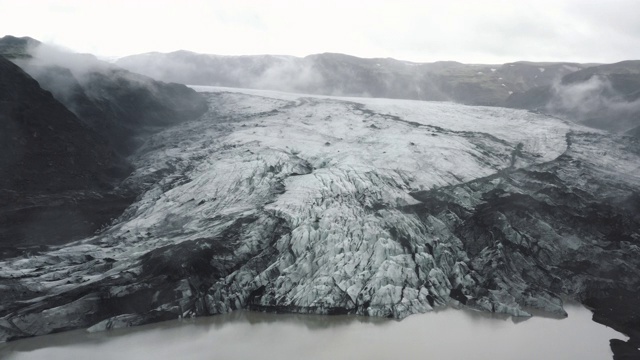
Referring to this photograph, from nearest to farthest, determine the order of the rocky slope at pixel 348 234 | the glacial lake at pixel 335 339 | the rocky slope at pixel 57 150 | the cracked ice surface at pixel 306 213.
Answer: the glacial lake at pixel 335 339, the rocky slope at pixel 348 234, the cracked ice surface at pixel 306 213, the rocky slope at pixel 57 150

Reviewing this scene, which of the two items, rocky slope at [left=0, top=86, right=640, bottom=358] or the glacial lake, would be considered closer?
the glacial lake

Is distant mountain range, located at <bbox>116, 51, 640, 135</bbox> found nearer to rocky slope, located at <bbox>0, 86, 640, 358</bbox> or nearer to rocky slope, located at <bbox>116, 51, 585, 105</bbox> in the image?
rocky slope, located at <bbox>116, 51, 585, 105</bbox>

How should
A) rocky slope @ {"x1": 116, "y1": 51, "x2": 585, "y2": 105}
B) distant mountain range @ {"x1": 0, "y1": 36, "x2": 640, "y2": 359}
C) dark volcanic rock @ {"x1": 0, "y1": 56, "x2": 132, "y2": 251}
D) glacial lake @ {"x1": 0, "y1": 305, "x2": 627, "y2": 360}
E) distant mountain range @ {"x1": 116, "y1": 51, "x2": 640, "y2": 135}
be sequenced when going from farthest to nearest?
rocky slope @ {"x1": 116, "y1": 51, "x2": 585, "y2": 105} < distant mountain range @ {"x1": 116, "y1": 51, "x2": 640, "y2": 135} < dark volcanic rock @ {"x1": 0, "y1": 56, "x2": 132, "y2": 251} < distant mountain range @ {"x1": 0, "y1": 36, "x2": 640, "y2": 359} < glacial lake @ {"x1": 0, "y1": 305, "x2": 627, "y2": 360}

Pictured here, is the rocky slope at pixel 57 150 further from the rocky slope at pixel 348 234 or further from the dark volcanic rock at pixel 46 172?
the rocky slope at pixel 348 234

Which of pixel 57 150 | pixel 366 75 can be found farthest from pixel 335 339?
pixel 366 75

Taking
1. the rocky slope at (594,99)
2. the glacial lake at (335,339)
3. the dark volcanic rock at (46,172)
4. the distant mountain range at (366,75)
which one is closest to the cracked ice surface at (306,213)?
the glacial lake at (335,339)

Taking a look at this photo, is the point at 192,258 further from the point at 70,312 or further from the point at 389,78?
the point at 389,78

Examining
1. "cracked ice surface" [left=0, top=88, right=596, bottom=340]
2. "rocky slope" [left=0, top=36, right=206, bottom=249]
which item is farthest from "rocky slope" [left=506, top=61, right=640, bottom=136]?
"rocky slope" [left=0, top=36, right=206, bottom=249]
